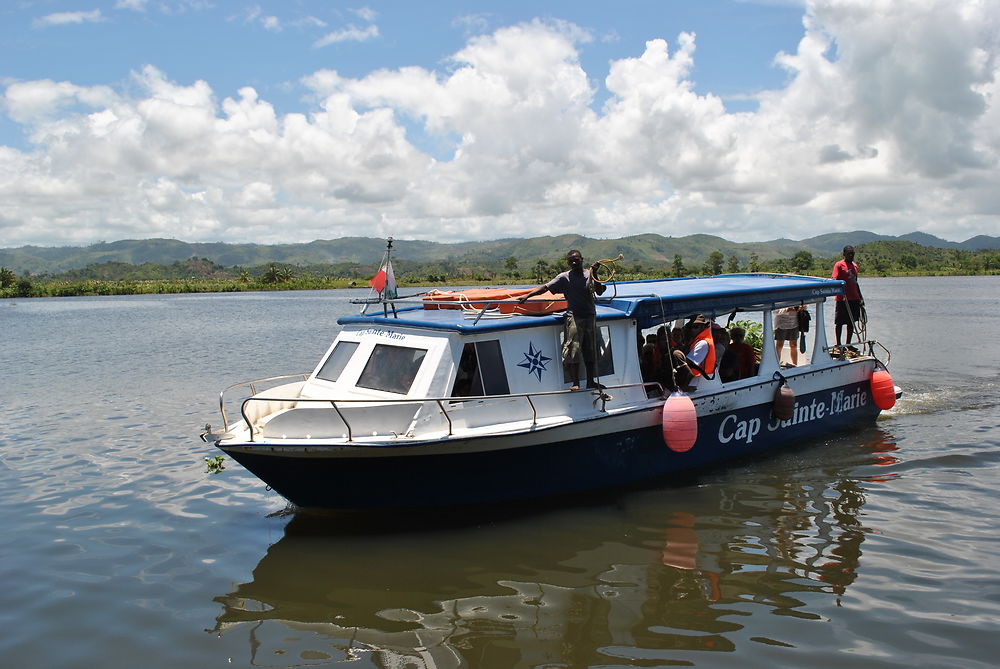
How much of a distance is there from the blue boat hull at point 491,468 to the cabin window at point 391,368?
1.13 meters

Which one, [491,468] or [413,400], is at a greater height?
[413,400]

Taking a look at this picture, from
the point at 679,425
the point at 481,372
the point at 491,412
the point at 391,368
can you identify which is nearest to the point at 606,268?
the point at 679,425

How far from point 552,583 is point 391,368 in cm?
337

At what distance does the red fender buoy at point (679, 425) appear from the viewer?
9.45 meters

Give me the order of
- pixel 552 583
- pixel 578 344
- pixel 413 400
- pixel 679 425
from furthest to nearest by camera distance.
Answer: pixel 679 425
pixel 578 344
pixel 413 400
pixel 552 583

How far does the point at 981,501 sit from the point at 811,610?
434cm

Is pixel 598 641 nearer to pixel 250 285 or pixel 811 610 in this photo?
pixel 811 610

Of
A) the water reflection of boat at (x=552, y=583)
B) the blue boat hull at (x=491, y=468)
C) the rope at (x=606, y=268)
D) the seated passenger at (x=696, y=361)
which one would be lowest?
the water reflection of boat at (x=552, y=583)

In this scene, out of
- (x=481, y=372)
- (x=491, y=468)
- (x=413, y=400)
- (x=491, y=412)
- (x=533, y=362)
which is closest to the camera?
(x=413, y=400)

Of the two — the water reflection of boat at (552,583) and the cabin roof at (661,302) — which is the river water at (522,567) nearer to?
the water reflection of boat at (552,583)

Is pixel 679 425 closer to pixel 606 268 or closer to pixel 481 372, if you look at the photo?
pixel 606 268

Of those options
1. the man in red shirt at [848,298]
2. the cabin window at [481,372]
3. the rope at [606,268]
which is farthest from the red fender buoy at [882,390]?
the cabin window at [481,372]

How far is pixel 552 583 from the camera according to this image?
24.8ft

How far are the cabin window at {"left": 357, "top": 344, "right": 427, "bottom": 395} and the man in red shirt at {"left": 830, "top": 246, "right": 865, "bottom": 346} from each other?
339 inches
